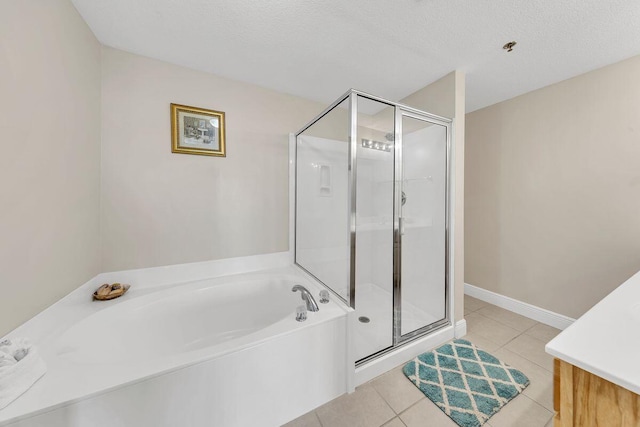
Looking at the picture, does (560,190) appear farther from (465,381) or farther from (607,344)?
(607,344)

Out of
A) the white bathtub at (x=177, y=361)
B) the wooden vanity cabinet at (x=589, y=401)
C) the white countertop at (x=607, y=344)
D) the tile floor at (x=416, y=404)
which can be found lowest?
the tile floor at (x=416, y=404)

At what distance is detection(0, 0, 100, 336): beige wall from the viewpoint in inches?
37.1

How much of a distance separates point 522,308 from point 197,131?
3630mm

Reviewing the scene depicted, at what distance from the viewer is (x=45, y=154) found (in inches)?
44.3

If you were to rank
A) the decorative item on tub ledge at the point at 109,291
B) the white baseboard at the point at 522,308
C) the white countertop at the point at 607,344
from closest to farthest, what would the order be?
the white countertop at the point at 607,344 < the decorative item on tub ledge at the point at 109,291 < the white baseboard at the point at 522,308

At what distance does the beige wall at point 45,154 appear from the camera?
0.94 metres

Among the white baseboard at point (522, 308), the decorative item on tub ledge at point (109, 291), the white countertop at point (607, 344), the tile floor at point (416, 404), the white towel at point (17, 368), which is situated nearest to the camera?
the white countertop at point (607, 344)

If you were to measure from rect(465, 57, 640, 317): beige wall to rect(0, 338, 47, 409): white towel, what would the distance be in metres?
3.52

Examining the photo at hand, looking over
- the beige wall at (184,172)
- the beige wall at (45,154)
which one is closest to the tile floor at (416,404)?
the beige wall at (184,172)

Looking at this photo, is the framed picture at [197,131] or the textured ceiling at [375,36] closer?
the textured ceiling at [375,36]

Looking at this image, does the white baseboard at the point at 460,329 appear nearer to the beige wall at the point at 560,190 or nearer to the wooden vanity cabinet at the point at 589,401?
the beige wall at the point at 560,190

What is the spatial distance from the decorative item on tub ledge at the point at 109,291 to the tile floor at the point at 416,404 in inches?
56.6

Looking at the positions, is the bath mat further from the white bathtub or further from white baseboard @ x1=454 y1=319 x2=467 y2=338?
the white bathtub

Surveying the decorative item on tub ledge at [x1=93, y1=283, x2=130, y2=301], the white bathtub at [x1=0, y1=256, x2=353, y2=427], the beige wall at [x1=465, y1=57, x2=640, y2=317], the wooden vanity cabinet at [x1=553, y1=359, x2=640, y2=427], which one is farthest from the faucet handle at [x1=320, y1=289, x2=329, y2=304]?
the beige wall at [x1=465, y1=57, x2=640, y2=317]
